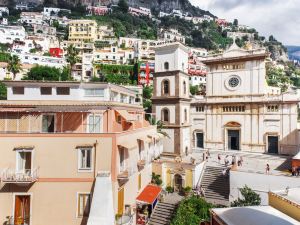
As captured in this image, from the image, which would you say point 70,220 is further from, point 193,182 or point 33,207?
point 193,182

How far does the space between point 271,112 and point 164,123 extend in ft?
44.8

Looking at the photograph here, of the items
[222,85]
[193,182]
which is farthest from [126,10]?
[193,182]

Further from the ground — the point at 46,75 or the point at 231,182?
the point at 46,75

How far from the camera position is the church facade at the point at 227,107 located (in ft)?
115

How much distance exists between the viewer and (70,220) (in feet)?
59.5

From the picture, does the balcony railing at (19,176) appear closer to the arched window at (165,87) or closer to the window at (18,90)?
the window at (18,90)

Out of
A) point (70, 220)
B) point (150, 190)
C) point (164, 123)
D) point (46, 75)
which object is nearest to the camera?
point (70, 220)

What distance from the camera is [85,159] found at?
18625 millimetres

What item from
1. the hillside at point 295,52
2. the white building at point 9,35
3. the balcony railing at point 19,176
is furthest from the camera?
the white building at point 9,35

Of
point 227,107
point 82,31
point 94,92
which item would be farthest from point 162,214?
point 82,31

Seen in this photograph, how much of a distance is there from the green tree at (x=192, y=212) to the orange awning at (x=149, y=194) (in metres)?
2.55

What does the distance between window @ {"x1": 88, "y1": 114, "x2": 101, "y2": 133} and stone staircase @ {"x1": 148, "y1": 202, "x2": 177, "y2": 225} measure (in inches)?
403

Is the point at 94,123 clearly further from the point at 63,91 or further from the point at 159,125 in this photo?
the point at 159,125

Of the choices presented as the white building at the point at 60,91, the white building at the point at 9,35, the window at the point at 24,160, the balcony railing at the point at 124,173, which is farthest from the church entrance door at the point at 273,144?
the white building at the point at 9,35
